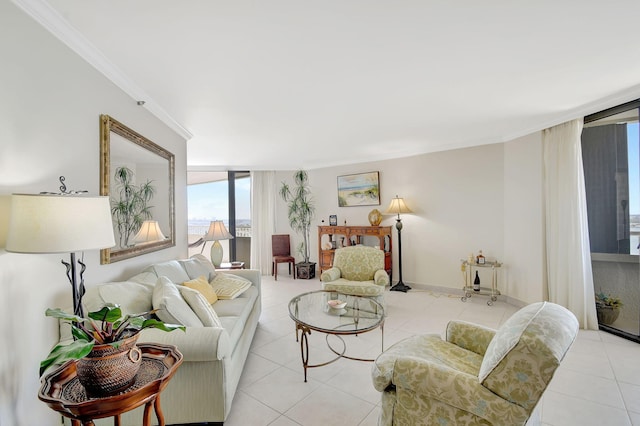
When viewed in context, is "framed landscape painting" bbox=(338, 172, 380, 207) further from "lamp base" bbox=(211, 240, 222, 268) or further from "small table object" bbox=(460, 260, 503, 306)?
"lamp base" bbox=(211, 240, 222, 268)

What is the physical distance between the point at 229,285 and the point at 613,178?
4367mm

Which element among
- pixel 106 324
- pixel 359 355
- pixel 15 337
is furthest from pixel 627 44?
pixel 15 337

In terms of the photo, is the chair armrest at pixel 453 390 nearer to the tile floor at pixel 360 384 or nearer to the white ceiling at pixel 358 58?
the tile floor at pixel 360 384

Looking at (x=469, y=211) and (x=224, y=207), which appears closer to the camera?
(x=469, y=211)

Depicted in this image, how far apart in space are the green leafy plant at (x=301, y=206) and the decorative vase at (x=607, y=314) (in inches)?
179

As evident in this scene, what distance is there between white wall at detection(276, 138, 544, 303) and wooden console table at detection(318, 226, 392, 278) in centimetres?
24

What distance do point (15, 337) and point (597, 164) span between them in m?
5.21

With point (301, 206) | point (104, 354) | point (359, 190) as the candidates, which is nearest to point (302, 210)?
point (301, 206)

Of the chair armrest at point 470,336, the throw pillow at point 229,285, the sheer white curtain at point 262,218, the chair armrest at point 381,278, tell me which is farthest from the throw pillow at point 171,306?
the sheer white curtain at point 262,218

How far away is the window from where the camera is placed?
304 centimetres

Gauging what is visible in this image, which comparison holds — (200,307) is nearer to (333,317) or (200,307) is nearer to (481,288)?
(333,317)

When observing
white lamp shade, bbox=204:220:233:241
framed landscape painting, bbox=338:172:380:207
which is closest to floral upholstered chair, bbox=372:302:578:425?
white lamp shade, bbox=204:220:233:241

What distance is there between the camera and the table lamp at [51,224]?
50.1 inches

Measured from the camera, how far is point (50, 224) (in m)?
1.30
